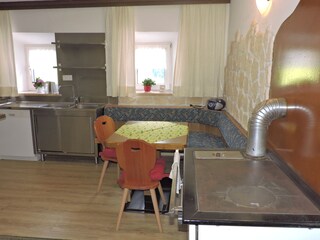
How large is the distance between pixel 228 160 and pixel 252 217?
0.61m

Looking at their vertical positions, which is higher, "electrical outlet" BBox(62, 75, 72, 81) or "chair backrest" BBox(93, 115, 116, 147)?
"electrical outlet" BBox(62, 75, 72, 81)

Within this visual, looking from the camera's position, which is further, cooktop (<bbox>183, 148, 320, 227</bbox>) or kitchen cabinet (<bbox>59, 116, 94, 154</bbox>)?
kitchen cabinet (<bbox>59, 116, 94, 154</bbox>)

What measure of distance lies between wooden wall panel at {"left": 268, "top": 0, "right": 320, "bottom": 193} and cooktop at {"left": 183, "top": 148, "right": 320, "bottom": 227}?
11 cm

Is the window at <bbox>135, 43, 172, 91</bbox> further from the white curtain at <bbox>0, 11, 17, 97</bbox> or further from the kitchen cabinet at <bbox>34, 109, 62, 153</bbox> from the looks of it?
the white curtain at <bbox>0, 11, 17, 97</bbox>

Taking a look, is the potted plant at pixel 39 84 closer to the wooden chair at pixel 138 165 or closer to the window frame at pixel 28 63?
the window frame at pixel 28 63

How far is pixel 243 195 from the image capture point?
3.92 ft

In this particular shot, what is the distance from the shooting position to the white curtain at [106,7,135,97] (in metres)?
3.97

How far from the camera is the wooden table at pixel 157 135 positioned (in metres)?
2.54

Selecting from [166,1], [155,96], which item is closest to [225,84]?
[155,96]

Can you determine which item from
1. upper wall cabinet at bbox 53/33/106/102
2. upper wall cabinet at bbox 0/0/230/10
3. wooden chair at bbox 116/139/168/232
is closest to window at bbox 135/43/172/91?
upper wall cabinet at bbox 53/33/106/102

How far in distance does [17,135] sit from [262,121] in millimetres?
3744

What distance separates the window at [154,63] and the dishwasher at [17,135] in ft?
5.99

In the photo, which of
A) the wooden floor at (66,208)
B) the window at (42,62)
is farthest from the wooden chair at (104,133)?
the window at (42,62)

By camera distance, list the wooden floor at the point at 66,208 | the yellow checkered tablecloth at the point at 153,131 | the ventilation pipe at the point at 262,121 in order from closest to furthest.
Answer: the ventilation pipe at the point at 262,121, the wooden floor at the point at 66,208, the yellow checkered tablecloth at the point at 153,131
